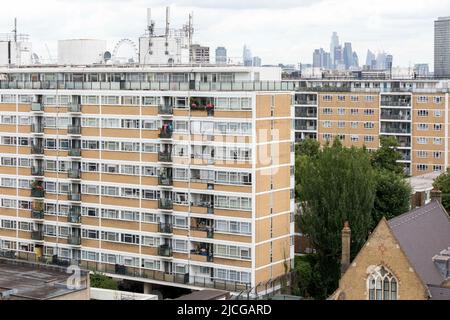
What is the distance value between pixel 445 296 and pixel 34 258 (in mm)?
41218

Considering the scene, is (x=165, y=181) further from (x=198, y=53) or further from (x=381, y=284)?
(x=381, y=284)

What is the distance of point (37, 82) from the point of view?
235 ft

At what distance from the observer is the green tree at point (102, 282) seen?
6281 cm

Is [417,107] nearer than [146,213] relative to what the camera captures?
No

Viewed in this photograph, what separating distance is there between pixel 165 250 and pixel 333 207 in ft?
44.1

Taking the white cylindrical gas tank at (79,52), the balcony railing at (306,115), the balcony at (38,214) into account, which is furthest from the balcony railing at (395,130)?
the balcony at (38,214)

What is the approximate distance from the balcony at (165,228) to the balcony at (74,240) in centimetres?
817

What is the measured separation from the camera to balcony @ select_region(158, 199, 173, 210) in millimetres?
64750

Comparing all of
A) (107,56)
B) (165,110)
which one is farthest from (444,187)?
(107,56)

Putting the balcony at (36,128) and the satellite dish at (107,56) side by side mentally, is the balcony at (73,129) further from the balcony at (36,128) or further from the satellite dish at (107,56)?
the satellite dish at (107,56)

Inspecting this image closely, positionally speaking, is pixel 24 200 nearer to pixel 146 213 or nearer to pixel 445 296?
pixel 146 213

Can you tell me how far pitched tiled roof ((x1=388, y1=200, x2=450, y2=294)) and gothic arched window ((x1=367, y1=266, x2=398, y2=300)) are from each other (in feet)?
4.67
